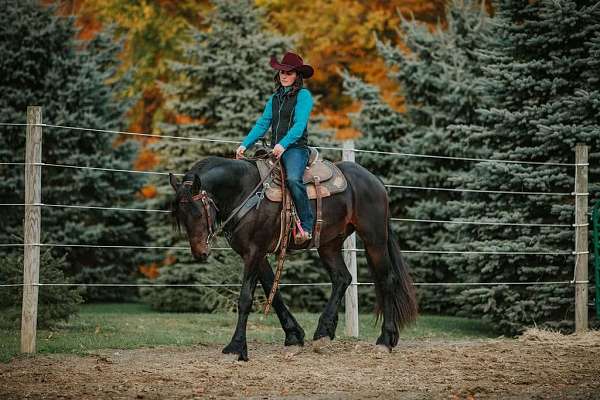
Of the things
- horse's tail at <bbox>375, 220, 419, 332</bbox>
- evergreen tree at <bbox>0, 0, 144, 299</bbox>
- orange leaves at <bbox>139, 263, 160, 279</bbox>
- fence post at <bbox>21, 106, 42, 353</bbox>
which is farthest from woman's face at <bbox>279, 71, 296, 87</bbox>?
orange leaves at <bbox>139, 263, 160, 279</bbox>

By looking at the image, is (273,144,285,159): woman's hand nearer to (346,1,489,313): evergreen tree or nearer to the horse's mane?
the horse's mane

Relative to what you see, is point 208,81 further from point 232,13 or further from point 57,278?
point 57,278

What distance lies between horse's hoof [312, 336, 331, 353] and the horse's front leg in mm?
837

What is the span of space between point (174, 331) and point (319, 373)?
3.97 m

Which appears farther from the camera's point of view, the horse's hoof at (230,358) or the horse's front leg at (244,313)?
the horse's front leg at (244,313)

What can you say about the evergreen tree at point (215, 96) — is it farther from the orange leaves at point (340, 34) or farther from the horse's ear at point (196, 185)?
the horse's ear at point (196, 185)

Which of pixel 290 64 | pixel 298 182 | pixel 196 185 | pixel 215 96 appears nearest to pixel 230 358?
pixel 196 185

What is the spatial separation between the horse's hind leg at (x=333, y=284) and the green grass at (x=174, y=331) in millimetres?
488

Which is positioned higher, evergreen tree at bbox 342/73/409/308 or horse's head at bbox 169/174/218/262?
evergreen tree at bbox 342/73/409/308

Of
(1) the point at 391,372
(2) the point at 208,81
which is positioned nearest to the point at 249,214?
(1) the point at 391,372

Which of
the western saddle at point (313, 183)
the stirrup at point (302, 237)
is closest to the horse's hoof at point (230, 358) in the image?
the western saddle at point (313, 183)

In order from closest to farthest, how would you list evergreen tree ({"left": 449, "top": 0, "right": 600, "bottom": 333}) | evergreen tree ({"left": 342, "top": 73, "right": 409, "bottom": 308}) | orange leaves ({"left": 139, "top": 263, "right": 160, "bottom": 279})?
evergreen tree ({"left": 449, "top": 0, "right": 600, "bottom": 333}), evergreen tree ({"left": 342, "top": 73, "right": 409, "bottom": 308}), orange leaves ({"left": 139, "top": 263, "right": 160, "bottom": 279})

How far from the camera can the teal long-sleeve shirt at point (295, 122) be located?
26.6 ft

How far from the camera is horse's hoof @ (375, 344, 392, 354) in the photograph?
27.4ft
